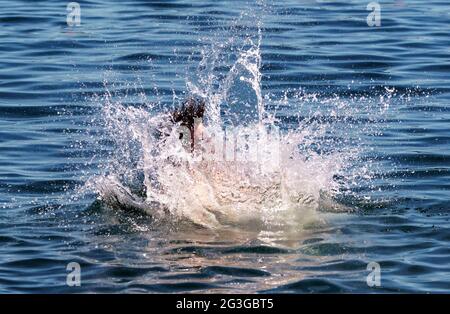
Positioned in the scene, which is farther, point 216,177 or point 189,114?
point 216,177

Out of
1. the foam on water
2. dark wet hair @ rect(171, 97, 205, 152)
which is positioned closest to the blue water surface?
the foam on water

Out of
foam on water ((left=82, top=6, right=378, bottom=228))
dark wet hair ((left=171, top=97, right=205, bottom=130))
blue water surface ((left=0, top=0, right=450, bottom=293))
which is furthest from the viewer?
foam on water ((left=82, top=6, right=378, bottom=228))

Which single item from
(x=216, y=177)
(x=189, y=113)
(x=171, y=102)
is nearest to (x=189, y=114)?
(x=189, y=113)

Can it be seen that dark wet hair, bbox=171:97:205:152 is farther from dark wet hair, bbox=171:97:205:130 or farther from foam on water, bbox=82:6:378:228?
foam on water, bbox=82:6:378:228

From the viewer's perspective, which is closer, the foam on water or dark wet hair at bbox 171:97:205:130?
dark wet hair at bbox 171:97:205:130

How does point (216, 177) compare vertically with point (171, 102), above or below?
below

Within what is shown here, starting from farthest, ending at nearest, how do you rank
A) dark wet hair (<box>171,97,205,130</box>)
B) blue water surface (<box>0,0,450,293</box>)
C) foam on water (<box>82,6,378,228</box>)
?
1. foam on water (<box>82,6,378,228</box>)
2. dark wet hair (<box>171,97,205,130</box>)
3. blue water surface (<box>0,0,450,293</box>)

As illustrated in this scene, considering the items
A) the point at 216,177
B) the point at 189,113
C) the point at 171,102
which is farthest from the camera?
the point at 171,102

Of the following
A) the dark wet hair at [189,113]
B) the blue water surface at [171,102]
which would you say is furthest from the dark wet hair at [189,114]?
the blue water surface at [171,102]

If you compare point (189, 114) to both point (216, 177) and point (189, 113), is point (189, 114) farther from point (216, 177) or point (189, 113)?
point (216, 177)

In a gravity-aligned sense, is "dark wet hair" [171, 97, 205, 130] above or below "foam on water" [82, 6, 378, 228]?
above

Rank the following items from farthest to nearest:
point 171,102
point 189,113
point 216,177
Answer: point 171,102, point 216,177, point 189,113
